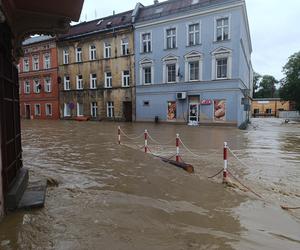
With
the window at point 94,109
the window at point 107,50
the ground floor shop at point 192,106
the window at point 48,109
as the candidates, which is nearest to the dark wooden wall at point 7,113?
the ground floor shop at point 192,106

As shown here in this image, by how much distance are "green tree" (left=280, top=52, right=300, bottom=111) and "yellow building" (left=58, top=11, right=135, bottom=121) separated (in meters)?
27.9

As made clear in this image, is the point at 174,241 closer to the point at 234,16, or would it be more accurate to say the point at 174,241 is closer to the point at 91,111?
the point at 234,16

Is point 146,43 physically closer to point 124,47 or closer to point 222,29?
point 124,47

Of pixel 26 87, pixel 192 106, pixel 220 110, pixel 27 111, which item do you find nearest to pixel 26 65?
pixel 26 87

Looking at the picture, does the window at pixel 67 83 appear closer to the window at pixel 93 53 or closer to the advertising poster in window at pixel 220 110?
the window at pixel 93 53

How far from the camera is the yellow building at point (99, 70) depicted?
103 feet

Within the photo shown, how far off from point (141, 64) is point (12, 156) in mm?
26033

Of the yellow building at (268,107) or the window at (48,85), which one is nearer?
the window at (48,85)

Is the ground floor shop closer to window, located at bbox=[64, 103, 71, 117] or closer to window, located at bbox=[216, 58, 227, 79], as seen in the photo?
window, located at bbox=[216, 58, 227, 79]

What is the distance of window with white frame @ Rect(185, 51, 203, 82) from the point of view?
26652mm

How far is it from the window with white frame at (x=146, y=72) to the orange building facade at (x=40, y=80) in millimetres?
12725

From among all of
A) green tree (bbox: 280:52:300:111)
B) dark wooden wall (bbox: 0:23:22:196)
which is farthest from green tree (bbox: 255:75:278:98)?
dark wooden wall (bbox: 0:23:22:196)

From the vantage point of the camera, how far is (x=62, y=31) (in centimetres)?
628

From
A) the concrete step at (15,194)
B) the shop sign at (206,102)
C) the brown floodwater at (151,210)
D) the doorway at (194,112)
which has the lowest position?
the brown floodwater at (151,210)
